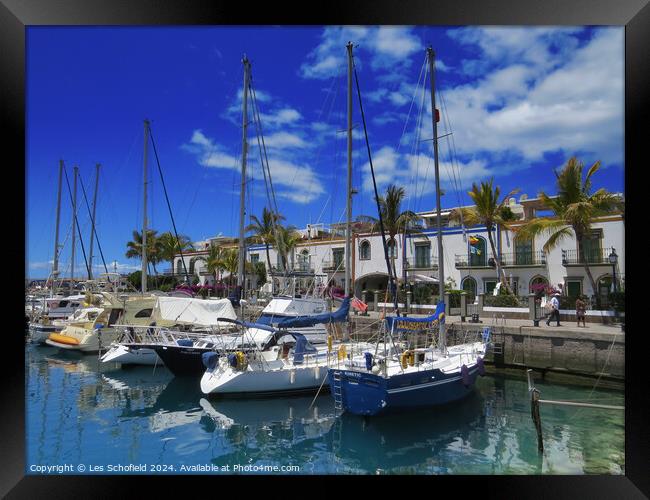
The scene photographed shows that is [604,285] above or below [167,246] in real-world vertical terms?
below

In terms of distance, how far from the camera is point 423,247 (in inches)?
1124

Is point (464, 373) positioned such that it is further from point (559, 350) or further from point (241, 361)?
point (241, 361)

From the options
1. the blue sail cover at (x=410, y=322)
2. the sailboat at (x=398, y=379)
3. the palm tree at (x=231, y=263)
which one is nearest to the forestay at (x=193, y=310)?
the sailboat at (x=398, y=379)

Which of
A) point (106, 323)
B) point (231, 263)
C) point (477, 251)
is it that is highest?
point (477, 251)

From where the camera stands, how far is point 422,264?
2850cm

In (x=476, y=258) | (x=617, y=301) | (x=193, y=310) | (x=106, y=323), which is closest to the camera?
(x=193, y=310)

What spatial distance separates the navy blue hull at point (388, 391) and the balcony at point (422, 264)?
17.1m

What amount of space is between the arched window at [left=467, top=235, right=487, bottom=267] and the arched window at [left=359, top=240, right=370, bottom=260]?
23.1 ft

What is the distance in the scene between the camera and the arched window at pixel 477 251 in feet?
86.9

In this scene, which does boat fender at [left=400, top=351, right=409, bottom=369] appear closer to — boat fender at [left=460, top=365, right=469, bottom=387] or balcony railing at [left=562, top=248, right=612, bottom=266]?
boat fender at [left=460, top=365, right=469, bottom=387]

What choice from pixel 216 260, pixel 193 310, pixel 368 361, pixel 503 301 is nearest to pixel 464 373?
pixel 368 361

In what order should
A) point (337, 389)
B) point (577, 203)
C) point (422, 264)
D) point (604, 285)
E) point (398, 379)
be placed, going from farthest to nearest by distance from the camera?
point (422, 264), point (604, 285), point (577, 203), point (337, 389), point (398, 379)

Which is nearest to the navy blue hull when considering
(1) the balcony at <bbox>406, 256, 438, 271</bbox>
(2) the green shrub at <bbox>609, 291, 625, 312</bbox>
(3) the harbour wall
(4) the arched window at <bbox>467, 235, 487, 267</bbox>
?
→ (3) the harbour wall
